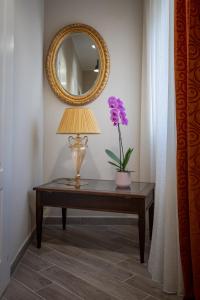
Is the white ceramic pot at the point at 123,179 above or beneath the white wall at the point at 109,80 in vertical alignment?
beneath

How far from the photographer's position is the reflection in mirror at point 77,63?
2904mm

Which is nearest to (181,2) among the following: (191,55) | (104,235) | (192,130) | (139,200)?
(191,55)

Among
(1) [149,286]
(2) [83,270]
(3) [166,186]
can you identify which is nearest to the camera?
(3) [166,186]

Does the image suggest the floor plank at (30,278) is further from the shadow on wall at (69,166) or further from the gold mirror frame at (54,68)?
the gold mirror frame at (54,68)

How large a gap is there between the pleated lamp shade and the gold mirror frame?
18.1 inches

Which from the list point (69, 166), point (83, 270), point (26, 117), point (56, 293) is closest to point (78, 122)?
point (26, 117)

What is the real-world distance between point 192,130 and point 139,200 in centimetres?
91

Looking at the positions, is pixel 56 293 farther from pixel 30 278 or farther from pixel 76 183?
pixel 76 183

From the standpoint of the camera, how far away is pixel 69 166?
2979mm

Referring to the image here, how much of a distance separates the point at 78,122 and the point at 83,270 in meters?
1.22

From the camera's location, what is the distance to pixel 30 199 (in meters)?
2.48

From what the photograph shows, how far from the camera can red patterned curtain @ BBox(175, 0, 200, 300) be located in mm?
1330

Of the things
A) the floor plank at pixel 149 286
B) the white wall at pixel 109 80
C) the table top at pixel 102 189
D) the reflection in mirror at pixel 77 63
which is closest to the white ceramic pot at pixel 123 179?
the table top at pixel 102 189

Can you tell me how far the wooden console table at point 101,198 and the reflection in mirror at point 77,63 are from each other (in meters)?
1.10
